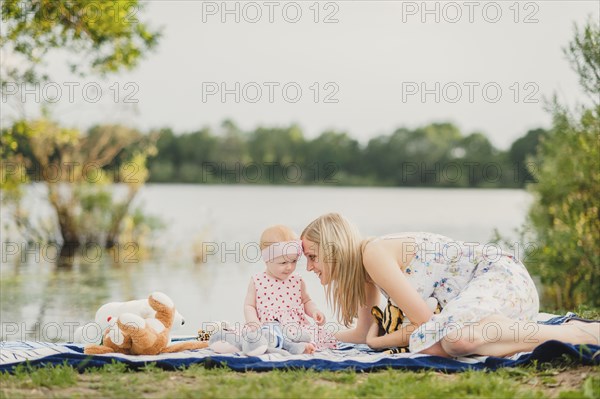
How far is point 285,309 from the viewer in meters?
4.84

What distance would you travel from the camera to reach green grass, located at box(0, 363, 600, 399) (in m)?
3.55

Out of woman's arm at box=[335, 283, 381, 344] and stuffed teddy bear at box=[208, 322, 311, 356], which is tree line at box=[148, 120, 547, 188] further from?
stuffed teddy bear at box=[208, 322, 311, 356]

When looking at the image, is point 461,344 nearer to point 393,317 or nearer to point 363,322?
point 393,317

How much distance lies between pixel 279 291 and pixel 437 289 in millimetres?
1029

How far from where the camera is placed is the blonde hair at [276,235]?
4750mm

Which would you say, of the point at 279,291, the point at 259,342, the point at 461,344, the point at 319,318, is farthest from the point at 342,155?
the point at 461,344

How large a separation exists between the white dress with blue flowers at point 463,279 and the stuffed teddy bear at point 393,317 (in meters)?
0.07

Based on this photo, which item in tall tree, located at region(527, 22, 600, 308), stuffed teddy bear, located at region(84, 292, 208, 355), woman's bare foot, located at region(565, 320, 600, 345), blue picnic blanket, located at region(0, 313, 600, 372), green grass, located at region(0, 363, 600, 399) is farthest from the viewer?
tall tree, located at region(527, 22, 600, 308)

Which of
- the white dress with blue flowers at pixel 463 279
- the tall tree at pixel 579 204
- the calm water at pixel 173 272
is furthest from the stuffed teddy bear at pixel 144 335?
the tall tree at pixel 579 204

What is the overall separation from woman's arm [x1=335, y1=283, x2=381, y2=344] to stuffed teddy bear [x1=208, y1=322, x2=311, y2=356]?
40 centimetres

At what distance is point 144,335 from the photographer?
4.32 m

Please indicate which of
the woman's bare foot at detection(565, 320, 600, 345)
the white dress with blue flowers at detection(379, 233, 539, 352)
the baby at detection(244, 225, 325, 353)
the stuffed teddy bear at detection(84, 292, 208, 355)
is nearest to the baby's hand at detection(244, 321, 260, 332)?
the baby at detection(244, 225, 325, 353)

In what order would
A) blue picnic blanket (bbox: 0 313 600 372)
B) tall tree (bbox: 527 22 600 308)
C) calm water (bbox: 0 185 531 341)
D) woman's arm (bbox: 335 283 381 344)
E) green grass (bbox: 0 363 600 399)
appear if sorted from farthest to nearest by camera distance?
calm water (bbox: 0 185 531 341), tall tree (bbox: 527 22 600 308), woman's arm (bbox: 335 283 381 344), blue picnic blanket (bbox: 0 313 600 372), green grass (bbox: 0 363 600 399)

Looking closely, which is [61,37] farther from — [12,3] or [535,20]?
[535,20]
